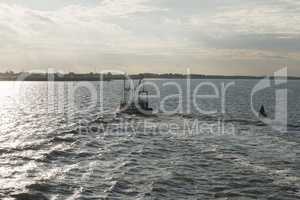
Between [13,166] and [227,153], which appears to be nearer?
[13,166]

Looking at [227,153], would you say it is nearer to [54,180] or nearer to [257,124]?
[54,180]

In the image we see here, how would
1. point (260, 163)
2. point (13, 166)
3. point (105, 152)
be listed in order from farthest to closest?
point (105, 152), point (260, 163), point (13, 166)

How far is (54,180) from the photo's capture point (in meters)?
35.1

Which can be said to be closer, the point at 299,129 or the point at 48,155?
the point at 48,155

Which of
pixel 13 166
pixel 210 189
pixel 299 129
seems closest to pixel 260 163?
pixel 210 189

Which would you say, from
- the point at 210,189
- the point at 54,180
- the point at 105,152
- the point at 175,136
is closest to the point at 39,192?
the point at 54,180

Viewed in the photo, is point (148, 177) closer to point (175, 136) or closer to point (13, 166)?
point (13, 166)

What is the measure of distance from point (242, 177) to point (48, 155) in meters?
20.7

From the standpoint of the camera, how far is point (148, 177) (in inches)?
1448

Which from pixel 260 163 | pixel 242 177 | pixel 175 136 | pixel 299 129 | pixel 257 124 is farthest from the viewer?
pixel 257 124

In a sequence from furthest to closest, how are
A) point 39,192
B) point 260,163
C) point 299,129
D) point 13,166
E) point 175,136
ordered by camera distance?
1. point 299,129
2. point 175,136
3. point 260,163
4. point 13,166
5. point 39,192

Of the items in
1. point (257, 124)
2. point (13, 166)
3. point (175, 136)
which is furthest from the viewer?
point (257, 124)

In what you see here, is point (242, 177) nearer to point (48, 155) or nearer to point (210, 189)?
point (210, 189)

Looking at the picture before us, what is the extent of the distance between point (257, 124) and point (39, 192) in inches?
2238
